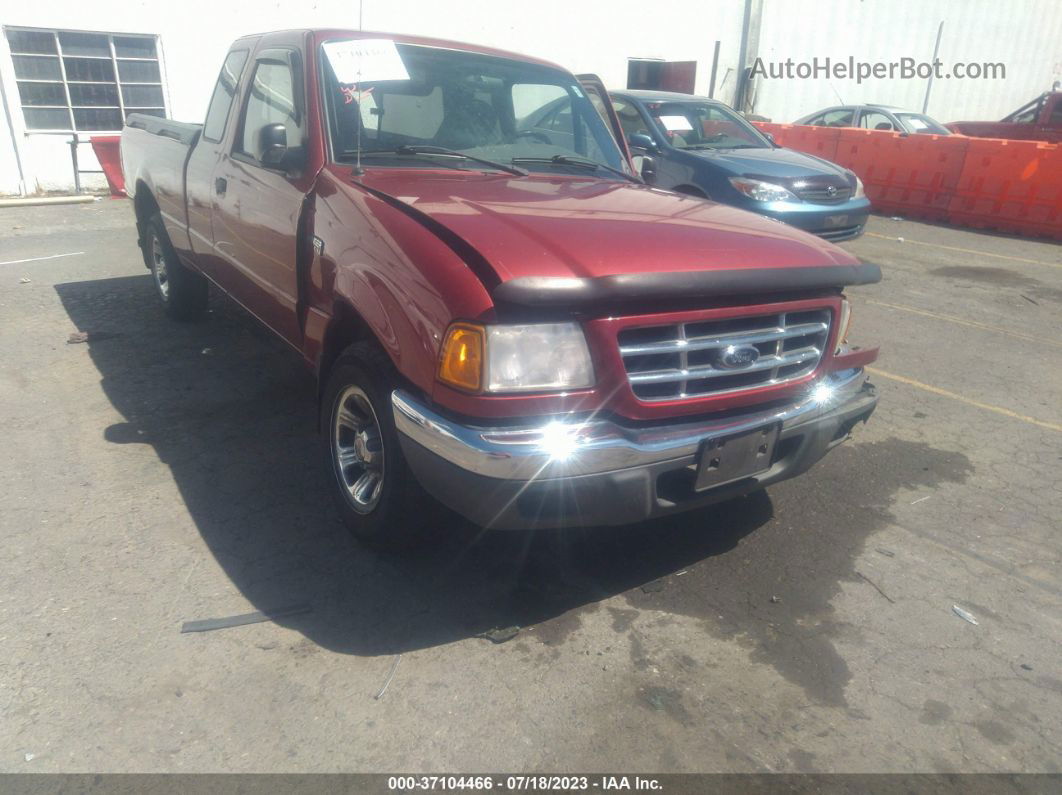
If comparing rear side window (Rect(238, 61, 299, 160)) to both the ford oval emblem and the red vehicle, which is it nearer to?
the ford oval emblem

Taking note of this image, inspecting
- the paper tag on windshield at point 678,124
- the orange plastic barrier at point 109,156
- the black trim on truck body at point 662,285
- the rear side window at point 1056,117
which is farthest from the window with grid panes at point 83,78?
the rear side window at point 1056,117

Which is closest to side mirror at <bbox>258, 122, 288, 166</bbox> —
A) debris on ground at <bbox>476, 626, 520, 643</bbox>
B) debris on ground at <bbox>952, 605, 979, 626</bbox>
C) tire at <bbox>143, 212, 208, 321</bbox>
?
debris on ground at <bbox>476, 626, 520, 643</bbox>

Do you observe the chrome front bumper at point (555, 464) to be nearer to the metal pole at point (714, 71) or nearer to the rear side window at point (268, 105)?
the rear side window at point (268, 105)

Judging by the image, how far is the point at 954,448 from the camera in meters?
4.51

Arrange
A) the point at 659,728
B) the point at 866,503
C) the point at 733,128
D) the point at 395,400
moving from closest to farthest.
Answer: the point at 659,728, the point at 395,400, the point at 866,503, the point at 733,128

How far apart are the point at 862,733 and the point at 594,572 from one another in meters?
1.12

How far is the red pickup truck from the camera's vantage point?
253 cm

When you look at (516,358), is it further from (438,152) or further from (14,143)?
(14,143)

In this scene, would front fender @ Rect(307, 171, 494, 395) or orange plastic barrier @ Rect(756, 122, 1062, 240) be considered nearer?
front fender @ Rect(307, 171, 494, 395)

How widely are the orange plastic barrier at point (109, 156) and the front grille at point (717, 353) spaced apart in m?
11.6

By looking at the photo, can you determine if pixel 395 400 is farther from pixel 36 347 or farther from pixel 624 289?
pixel 36 347

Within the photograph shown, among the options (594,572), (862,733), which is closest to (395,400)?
(594,572)

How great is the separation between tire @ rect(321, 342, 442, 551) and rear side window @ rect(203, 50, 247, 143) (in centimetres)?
217

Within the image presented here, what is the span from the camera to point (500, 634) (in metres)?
2.88
